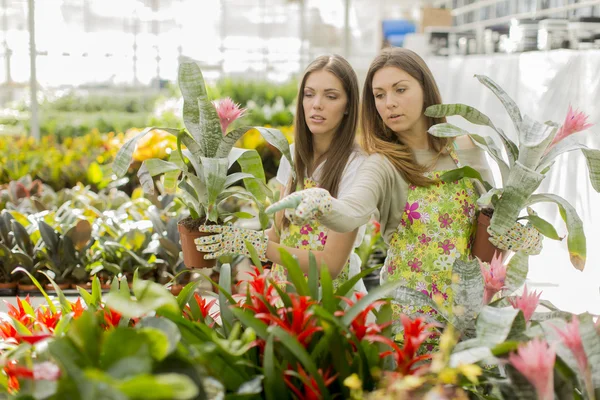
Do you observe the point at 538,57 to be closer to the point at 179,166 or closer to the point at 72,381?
the point at 179,166

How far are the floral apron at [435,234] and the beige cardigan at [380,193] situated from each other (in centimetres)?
4

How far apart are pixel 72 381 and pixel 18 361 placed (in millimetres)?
327

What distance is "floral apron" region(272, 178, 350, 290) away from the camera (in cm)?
204

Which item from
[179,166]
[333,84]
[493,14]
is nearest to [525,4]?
[493,14]

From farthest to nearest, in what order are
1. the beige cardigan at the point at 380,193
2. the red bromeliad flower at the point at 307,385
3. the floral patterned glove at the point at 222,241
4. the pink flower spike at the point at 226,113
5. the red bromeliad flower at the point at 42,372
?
1. the pink flower spike at the point at 226,113
2. the floral patterned glove at the point at 222,241
3. the beige cardigan at the point at 380,193
4. the red bromeliad flower at the point at 307,385
5. the red bromeliad flower at the point at 42,372

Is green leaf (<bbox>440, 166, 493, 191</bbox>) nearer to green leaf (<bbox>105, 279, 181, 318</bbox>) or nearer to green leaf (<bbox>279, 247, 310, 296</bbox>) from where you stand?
green leaf (<bbox>279, 247, 310, 296</bbox>)

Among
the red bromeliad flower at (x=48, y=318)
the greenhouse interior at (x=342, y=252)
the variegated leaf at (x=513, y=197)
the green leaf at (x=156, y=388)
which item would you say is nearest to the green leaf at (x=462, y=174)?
the greenhouse interior at (x=342, y=252)

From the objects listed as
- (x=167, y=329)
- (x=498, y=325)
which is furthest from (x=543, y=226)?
(x=167, y=329)

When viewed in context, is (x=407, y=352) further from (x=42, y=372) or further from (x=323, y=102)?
(x=323, y=102)

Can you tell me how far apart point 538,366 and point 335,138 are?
1.19m

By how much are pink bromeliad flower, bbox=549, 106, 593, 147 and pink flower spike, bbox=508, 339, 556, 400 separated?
74cm

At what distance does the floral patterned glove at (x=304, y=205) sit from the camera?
1315 millimetres

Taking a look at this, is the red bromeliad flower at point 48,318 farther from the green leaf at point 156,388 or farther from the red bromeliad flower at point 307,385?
the green leaf at point 156,388

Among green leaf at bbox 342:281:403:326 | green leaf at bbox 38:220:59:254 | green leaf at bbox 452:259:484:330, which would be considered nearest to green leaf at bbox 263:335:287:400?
green leaf at bbox 342:281:403:326
